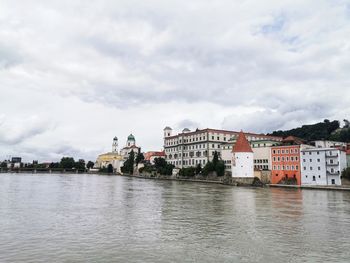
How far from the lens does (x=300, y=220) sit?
1858 centimetres

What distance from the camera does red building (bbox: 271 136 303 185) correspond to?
55625 mm

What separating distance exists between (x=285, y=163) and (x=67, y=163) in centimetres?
11687

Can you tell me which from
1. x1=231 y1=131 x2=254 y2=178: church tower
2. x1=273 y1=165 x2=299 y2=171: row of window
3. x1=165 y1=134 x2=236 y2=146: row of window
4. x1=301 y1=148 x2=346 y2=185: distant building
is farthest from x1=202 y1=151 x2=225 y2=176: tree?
x1=301 y1=148 x2=346 y2=185: distant building

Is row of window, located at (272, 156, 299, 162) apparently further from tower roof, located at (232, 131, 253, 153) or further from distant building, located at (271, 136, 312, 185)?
tower roof, located at (232, 131, 253, 153)

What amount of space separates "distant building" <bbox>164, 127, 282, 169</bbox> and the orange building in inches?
467

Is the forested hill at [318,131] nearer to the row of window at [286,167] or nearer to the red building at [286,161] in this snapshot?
the red building at [286,161]

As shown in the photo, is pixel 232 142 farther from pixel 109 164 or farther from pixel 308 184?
pixel 109 164

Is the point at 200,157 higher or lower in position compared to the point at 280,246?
higher

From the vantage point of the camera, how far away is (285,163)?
57.8 meters

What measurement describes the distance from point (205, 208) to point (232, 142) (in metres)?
49.0

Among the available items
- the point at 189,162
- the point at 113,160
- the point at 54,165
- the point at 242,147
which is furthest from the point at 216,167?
the point at 54,165

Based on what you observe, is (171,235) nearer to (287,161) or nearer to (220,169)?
(287,161)

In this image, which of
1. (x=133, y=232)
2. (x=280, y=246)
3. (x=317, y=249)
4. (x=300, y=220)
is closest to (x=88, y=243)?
(x=133, y=232)

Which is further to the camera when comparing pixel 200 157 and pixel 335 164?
pixel 200 157
